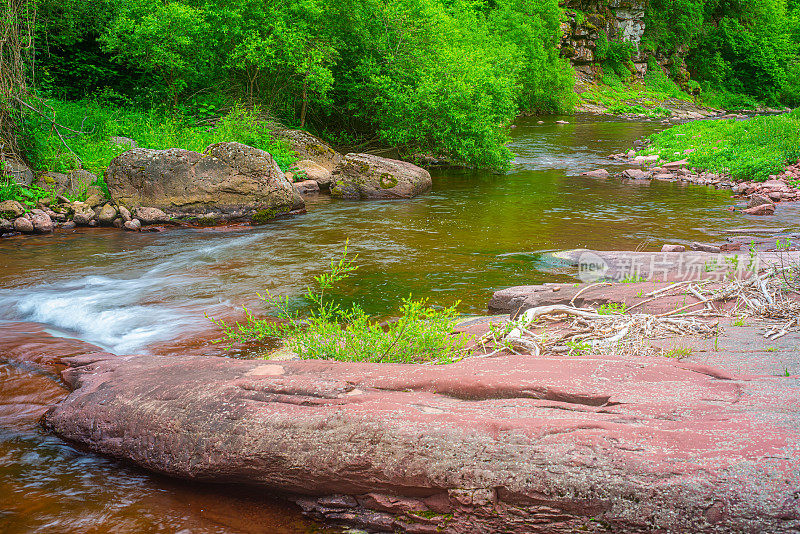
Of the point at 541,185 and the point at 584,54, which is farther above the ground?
the point at 584,54

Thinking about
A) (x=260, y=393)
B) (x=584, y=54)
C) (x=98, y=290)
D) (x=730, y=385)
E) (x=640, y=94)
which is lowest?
(x=98, y=290)

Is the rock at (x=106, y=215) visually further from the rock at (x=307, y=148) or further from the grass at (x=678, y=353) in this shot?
the grass at (x=678, y=353)

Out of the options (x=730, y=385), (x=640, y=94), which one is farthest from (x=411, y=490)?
(x=640, y=94)

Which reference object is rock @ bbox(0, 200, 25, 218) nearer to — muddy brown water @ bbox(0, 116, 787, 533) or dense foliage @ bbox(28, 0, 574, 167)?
muddy brown water @ bbox(0, 116, 787, 533)

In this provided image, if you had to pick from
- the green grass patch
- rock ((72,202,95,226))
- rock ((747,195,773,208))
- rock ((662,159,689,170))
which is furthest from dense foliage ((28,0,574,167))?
rock ((747,195,773,208))

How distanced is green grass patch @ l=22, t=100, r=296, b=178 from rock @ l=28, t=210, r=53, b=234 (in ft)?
6.27

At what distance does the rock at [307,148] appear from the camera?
17.7 meters

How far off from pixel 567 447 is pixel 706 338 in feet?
7.81

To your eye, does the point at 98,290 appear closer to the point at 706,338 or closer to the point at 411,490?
the point at 411,490

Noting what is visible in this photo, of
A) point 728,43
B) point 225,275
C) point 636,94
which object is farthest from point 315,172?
point 728,43

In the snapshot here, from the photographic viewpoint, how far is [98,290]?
848cm

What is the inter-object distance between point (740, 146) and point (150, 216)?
18.5 metres

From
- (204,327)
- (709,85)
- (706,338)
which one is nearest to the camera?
(706,338)

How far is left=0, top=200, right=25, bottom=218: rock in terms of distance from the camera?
1142 cm
